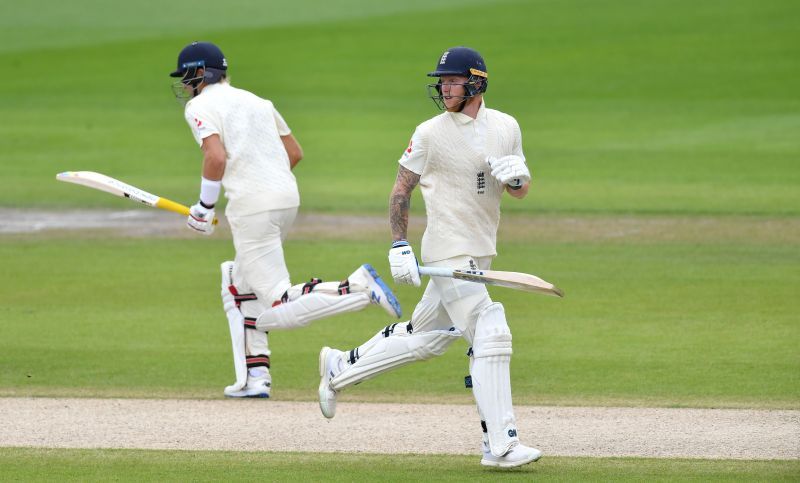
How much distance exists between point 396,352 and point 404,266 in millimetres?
578

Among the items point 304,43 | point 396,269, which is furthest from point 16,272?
point 304,43

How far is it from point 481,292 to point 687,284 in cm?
545

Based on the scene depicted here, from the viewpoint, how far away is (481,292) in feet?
22.0

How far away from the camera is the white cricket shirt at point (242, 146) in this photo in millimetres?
8281

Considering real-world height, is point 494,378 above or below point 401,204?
below

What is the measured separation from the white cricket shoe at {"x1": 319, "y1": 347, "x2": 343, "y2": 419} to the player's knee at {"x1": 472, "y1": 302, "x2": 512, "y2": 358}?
0.95m

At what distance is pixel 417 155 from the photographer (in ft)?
22.4

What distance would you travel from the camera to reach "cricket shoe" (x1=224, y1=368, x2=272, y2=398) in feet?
27.3

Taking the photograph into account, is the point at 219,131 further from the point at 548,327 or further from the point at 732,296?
the point at 732,296

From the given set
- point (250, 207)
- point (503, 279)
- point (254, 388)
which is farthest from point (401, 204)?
point (254, 388)

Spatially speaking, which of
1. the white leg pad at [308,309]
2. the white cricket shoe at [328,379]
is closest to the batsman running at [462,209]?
the white cricket shoe at [328,379]

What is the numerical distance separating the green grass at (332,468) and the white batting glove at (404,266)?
843 millimetres

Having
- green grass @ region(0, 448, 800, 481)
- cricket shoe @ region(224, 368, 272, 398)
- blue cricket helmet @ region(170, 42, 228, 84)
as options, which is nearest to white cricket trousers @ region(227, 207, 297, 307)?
cricket shoe @ region(224, 368, 272, 398)

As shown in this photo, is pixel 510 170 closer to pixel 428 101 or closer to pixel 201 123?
pixel 201 123
